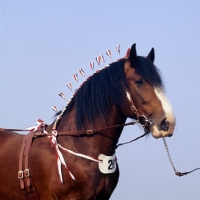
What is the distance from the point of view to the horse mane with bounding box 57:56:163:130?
6.14 meters

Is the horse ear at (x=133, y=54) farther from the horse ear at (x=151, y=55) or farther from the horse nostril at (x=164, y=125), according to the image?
the horse nostril at (x=164, y=125)

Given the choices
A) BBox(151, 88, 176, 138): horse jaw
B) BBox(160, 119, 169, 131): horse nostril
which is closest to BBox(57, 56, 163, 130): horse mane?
BBox(151, 88, 176, 138): horse jaw

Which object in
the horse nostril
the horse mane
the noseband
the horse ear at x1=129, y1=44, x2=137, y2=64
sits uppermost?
the horse ear at x1=129, y1=44, x2=137, y2=64

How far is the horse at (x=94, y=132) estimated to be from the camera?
5922mm

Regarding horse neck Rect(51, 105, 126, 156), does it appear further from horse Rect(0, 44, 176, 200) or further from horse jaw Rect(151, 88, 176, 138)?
horse jaw Rect(151, 88, 176, 138)

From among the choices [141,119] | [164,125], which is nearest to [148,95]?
[141,119]

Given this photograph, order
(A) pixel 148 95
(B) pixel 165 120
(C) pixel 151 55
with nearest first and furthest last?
(B) pixel 165 120, (A) pixel 148 95, (C) pixel 151 55

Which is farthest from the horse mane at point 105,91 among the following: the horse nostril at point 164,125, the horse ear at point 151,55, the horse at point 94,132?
the horse nostril at point 164,125

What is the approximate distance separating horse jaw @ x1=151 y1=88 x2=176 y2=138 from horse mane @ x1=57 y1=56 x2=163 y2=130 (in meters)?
0.25

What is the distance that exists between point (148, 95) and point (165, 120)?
40cm

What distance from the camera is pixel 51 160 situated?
6137 millimetres

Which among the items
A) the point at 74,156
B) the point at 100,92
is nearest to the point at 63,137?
the point at 74,156

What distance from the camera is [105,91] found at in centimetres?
626

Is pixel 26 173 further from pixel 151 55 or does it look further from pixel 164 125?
pixel 151 55
